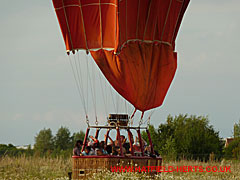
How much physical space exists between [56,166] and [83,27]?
27.1 ft

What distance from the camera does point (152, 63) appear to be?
18.5 metres

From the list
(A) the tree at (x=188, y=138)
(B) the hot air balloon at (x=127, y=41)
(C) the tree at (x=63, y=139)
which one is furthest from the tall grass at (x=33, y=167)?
(C) the tree at (x=63, y=139)

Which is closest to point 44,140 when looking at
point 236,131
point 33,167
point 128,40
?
point 236,131

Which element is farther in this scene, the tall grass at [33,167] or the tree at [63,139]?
the tree at [63,139]

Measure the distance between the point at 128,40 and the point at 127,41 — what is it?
0.08 metres

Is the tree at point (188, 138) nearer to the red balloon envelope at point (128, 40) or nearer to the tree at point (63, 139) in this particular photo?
the red balloon envelope at point (128, 40)

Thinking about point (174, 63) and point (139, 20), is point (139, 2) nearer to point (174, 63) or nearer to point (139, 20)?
point (139, 20)

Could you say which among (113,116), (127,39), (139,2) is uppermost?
(139,2)

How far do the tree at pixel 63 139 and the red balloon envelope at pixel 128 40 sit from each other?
5845 centimetres

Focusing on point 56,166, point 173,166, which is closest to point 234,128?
point 173,166

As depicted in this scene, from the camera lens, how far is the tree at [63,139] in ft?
250

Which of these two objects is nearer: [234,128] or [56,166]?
[56,166]

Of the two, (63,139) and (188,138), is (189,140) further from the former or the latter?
(63,139)

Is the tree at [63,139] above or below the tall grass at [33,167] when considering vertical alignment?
above
